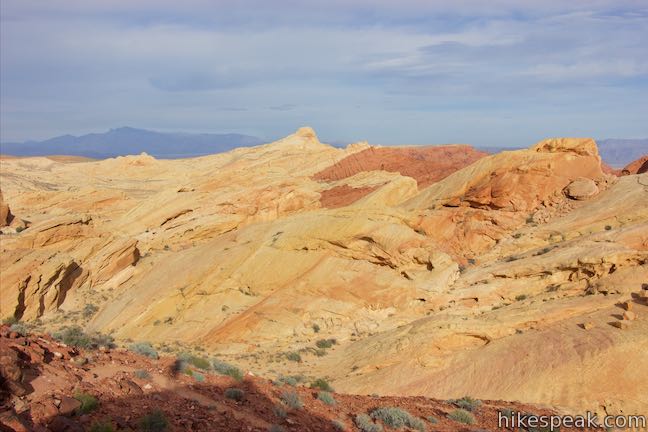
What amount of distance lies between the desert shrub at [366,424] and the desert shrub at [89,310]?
21209 millimetres

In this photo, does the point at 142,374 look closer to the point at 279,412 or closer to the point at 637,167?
the point at 279,412

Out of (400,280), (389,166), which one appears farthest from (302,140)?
(400,280)

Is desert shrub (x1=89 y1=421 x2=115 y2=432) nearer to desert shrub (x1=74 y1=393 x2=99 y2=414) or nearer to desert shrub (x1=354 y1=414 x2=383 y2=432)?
desert shrub (x1=74 y1=393 x2=99 y2=414)

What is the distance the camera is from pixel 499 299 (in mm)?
21141

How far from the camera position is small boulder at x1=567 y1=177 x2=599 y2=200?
27.0 m

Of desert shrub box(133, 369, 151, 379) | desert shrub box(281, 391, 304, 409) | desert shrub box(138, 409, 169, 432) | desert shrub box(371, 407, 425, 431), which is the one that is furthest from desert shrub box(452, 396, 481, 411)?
desert shrub box(138, 409, 169, 432)

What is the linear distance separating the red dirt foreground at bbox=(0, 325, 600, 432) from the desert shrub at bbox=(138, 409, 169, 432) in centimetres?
2

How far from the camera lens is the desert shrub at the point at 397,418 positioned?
11617 millimetres

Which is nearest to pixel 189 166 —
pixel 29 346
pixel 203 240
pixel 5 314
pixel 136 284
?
pixel 203 240

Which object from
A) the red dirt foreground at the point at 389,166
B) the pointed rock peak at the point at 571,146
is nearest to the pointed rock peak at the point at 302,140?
the red dirt foreground at the point at 389,166

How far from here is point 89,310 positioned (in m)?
28.8

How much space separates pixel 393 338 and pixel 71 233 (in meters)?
22.1

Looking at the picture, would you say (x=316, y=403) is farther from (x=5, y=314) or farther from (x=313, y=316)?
(x=5, y=314)

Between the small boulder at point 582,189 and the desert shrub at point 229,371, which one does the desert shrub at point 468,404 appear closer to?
the desert shrub at point 229,371
